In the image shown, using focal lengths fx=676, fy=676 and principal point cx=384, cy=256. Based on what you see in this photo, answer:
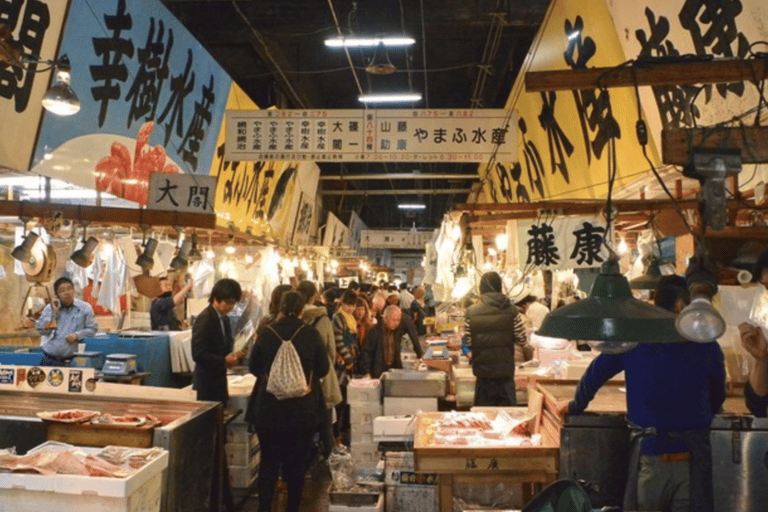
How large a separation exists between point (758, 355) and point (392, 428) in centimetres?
353

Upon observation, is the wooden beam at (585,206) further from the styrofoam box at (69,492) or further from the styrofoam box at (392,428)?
the styrofoam box at (69,492)

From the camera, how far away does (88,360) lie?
9.84 meters

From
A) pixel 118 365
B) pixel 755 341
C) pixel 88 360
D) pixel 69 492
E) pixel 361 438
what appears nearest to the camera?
pixel 69 492

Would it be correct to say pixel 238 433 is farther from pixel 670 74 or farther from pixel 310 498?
pixel 670 74

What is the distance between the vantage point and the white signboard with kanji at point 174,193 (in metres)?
8.73

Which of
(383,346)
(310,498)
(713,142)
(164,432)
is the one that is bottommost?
(310,498)

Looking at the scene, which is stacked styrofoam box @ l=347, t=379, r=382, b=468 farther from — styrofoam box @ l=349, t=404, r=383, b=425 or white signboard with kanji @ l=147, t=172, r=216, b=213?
white signboard with kanji @ l=147, t=172, r=216, b=213

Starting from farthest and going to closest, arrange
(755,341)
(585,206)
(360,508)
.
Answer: (585,206) → (360,508) → (755,341)

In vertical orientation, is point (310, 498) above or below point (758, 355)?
below

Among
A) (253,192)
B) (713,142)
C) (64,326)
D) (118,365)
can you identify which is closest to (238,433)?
(118,365)

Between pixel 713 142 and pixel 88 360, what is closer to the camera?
pixel 713 142

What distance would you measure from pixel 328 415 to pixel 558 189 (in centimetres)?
531

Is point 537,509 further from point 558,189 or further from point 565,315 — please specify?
point 558,189

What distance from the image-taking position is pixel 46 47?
672cm
